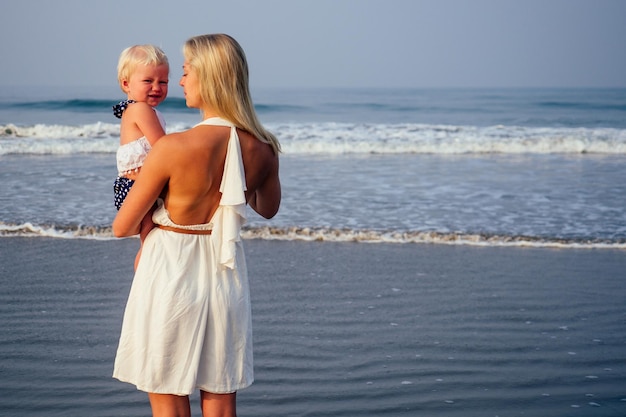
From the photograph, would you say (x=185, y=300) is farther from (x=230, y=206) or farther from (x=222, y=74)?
(x=222, y=74)

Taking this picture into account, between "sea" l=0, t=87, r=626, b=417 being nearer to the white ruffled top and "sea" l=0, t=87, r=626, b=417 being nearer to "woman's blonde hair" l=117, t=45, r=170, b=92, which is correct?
the white ruffled top

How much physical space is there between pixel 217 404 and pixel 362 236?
5.87 m

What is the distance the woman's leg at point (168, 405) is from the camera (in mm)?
2721

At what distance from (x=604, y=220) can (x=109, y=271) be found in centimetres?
577

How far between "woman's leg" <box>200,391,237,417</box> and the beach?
1.29 m

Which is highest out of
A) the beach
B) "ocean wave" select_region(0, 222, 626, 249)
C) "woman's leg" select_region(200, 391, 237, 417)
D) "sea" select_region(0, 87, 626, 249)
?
"woman's leg" select_region(200, 391, 237, 417)

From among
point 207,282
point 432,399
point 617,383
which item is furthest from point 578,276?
point 207,282

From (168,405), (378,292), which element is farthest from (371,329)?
(168,405)

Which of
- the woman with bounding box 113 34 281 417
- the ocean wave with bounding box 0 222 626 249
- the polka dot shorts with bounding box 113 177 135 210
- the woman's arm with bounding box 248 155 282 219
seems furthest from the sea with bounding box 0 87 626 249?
the woman with bounding box 113 34 281 417

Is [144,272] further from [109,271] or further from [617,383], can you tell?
[109,271]

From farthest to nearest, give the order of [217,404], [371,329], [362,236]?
[362,236], [371,329], [217,404]

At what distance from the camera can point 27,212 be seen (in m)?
9.80

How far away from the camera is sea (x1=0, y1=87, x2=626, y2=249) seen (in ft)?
29.2

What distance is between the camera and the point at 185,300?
8.64ft
